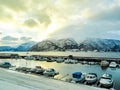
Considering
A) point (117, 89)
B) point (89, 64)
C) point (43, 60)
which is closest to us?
point (117, 89)

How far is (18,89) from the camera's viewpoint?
6.74 ft

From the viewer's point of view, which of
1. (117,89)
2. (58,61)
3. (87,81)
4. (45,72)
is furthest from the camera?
(58,61)

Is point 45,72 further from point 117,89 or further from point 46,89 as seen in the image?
point 46,89

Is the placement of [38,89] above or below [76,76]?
above

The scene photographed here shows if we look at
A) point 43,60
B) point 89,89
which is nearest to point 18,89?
point 89,89

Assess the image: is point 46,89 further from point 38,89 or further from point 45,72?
point 45,72

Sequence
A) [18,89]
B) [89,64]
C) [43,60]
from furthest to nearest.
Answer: [43,60]
[89,64]
[18,89]

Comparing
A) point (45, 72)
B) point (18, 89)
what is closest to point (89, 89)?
point (18, 89)

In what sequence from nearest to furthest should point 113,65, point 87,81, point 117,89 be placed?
point 117,89
point 87,81
point 113,65

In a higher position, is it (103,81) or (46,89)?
(46,89)

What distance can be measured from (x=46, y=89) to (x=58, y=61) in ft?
225

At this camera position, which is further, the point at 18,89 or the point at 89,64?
the point at 89,64

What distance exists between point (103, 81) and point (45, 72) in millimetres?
11204

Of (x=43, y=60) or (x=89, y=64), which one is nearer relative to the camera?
(x=89, y=64)
